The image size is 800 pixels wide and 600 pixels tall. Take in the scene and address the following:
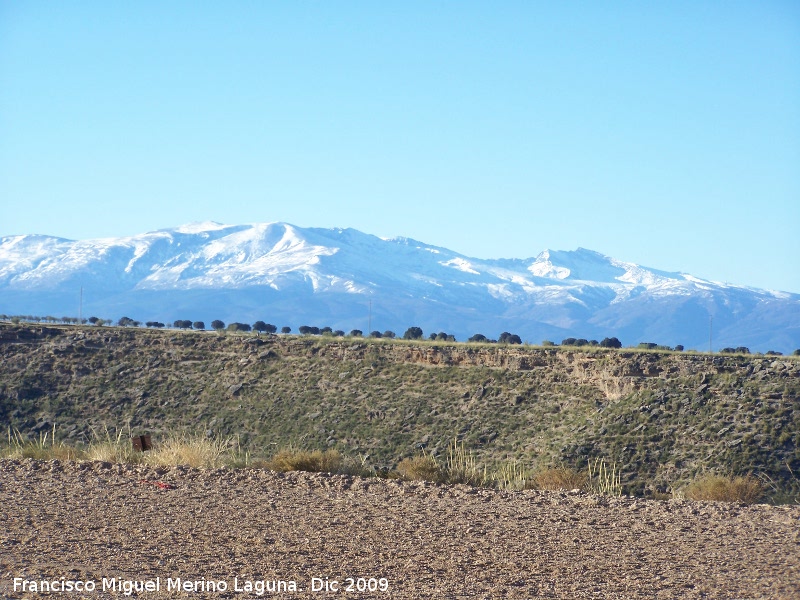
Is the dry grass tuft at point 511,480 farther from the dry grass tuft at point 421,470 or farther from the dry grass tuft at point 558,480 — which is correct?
the dry grass tuft at point 421,470

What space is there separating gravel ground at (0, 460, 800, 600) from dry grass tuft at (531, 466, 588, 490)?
4.06ft

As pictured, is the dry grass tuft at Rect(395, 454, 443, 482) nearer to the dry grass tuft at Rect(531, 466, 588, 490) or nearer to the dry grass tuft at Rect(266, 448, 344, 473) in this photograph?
the dry grass tuft at Rect(266, 448, 344, 473)

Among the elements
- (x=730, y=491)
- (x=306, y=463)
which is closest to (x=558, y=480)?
(x=730, y=491)

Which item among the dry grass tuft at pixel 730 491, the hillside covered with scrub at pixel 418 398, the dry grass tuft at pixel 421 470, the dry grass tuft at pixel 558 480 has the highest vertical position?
the dry grass tuft at pixel 730 491

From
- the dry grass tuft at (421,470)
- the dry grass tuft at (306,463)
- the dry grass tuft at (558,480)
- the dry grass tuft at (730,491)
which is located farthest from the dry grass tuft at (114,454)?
the dry grass tuft at (730,491)

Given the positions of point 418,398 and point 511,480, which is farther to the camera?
point 418,398

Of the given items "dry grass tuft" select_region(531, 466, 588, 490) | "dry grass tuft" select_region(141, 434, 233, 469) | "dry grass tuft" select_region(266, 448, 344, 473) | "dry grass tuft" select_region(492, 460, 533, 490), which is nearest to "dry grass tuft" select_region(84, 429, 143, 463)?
"dry grass tuft" select_region(141, 434, 233, 469)

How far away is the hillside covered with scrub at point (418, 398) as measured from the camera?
3888 cm

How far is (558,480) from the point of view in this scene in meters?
13.2

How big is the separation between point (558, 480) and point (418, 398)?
3438cm

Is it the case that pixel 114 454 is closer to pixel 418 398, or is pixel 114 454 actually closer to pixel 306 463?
pixel 306 463

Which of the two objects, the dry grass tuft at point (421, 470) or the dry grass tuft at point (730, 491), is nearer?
the dry grass tuft at point (730, 491)

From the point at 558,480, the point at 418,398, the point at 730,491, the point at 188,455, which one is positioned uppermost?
the point at 730,491

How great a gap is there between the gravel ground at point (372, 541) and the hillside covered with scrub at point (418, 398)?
23.4m
